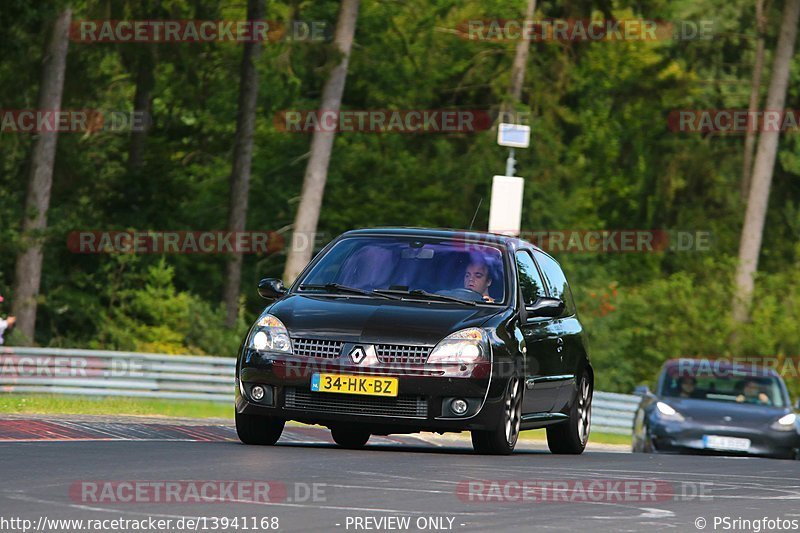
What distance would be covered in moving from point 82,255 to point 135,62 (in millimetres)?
5060

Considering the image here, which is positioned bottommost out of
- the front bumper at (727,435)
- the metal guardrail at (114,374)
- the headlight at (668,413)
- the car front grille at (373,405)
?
the metal guardrail at (114,374)

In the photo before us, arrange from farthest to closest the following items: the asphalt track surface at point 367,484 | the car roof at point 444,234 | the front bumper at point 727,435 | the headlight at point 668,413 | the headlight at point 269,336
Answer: the headlight at point 668,413
the front bumper at point 727,435
the car roof at point 444,234
the headlight at point 269,336
the asphalt track surface at point 367,484

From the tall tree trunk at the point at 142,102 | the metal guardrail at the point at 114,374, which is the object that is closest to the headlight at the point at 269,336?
the metal guardrail at the point at 114,374

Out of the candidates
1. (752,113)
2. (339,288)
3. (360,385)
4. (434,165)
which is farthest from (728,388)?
(752,113)

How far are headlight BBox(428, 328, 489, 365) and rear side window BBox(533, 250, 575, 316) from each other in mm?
2589

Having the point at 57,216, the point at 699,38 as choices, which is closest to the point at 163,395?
the point at 57,216

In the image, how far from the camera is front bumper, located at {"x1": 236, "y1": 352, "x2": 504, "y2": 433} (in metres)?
13.5

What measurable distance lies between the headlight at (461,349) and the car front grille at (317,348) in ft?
2.29

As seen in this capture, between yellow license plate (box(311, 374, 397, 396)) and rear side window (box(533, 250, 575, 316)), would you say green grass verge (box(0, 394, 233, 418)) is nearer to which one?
rear side window (box(533, 250, 575, 316))

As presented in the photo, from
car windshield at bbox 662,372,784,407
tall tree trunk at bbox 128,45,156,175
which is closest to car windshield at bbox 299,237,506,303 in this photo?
car windshield at bbox 662,372,784,407

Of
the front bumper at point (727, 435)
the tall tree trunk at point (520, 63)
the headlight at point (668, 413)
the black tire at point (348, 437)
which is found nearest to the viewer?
the black tire at point (348, 437)

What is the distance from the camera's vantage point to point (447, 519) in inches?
364

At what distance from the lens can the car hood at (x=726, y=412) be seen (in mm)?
21156

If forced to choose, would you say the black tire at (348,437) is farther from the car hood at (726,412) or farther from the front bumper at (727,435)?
the car hood at (726,412)
